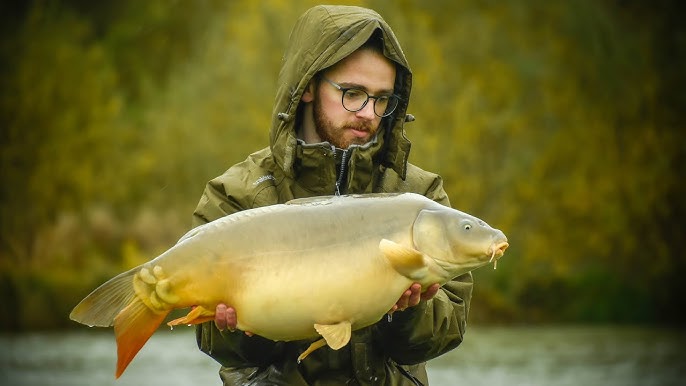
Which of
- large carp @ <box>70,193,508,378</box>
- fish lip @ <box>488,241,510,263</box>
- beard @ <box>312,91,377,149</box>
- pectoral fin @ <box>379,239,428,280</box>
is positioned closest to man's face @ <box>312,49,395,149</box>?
beard @ <box>312,91,377,149</box>

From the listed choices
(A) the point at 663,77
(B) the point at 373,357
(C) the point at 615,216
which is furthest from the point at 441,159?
(B) the point at 373,357

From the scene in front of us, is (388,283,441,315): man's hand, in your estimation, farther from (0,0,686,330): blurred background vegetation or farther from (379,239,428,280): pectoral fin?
(0,0,686,330): blurred background vegetation

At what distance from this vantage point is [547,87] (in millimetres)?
24734

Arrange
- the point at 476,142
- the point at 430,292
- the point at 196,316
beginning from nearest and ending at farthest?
the point at 196,316 → the point at 430,292 → the point at 476,142

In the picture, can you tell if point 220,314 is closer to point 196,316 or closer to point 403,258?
point 196,316

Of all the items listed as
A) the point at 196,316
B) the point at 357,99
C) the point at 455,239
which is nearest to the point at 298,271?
the point at 196,316

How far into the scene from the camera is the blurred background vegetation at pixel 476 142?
20984 mm

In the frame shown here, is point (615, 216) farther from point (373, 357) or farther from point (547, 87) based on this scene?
point (373, 357)

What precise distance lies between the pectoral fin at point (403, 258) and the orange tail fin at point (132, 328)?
2.17 feet

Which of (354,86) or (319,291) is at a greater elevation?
(354,86)

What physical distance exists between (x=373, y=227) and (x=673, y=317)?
1807 cm

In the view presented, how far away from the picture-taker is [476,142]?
72.0 ft

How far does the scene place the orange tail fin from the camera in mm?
3502

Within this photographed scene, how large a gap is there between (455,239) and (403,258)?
16cm
